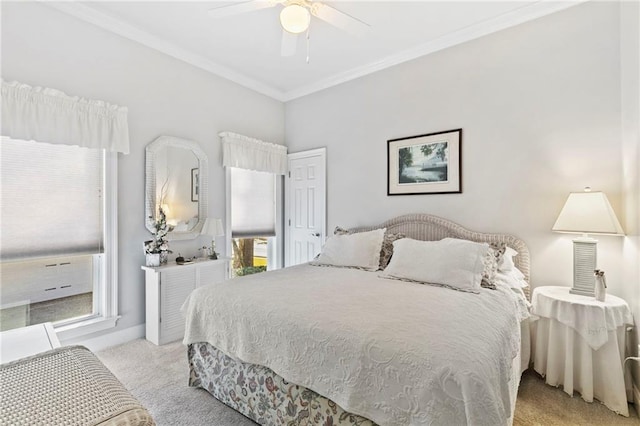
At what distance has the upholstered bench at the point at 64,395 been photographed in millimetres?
944

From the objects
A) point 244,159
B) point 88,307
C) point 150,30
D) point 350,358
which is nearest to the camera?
point 350,358

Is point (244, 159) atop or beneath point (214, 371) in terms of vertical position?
A: atop

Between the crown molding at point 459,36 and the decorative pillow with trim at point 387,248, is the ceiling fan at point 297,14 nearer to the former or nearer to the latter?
the crown molding at point 459,36

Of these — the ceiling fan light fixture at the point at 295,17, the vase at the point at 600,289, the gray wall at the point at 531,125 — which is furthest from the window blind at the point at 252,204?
the vase at the point at 600,289

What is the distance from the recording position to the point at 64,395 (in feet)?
3.44

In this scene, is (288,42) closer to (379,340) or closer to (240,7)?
(240,7)

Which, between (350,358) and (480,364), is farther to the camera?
(350,358)

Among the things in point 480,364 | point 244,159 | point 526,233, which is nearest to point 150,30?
point 244,159

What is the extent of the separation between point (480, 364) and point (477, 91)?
9.02 feet

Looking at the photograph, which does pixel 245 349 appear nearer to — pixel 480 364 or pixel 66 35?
pixel 480 364

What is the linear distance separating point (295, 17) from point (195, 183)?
87.1 inches

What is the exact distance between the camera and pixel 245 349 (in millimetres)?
1779

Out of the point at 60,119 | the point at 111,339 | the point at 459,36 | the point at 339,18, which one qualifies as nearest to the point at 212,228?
the point at 111,339

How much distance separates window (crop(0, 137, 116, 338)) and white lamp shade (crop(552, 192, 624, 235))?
391 centimetres
